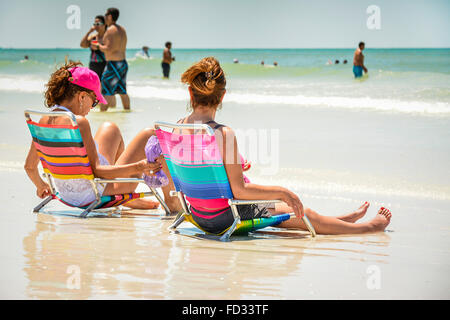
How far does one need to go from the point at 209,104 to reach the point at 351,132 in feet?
18.7

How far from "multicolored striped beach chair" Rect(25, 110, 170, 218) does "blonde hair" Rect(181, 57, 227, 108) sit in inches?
33.4

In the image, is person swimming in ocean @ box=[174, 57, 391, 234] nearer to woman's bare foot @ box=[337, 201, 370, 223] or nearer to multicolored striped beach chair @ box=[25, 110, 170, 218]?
woman's bare foot @ box=[337, 201, 370, 223]

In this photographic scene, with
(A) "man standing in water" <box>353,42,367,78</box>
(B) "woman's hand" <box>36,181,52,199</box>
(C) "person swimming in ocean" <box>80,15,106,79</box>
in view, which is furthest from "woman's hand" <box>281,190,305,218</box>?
(A) "man standing in water" <box>353,42,367,78</box>


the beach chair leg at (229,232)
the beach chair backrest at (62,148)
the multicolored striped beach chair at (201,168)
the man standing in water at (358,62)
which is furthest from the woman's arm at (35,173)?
the man standing in water at (358,62)

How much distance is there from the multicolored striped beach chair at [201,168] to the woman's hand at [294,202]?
72mm

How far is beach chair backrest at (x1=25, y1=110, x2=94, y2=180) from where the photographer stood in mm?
3801

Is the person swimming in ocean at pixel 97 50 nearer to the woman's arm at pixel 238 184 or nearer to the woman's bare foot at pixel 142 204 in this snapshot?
the woman's bare foot at pixel 142 204

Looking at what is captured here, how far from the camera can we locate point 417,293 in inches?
107

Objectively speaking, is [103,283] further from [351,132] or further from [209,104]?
[351,132]

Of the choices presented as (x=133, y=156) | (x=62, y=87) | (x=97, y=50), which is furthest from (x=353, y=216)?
(x=97, y=50)

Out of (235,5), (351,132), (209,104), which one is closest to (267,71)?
(351,132)

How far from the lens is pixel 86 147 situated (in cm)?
388

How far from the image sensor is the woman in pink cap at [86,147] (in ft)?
12.9

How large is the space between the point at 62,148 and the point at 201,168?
41.4 inches
